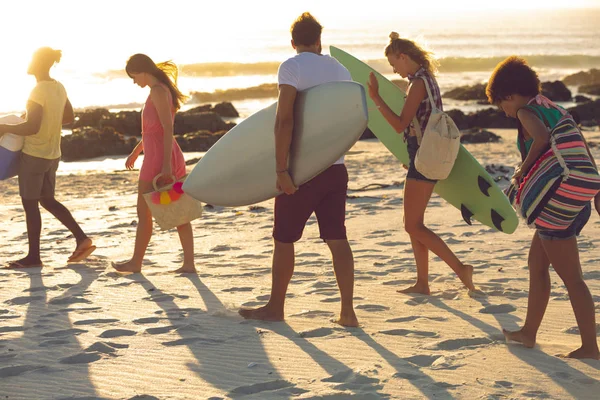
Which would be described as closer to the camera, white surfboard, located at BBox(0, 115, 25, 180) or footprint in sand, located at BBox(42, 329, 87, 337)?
footprint in sand, located at BBox(42, 329, 87, 337)

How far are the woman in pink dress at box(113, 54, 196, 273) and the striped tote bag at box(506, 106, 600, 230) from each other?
9.25ft

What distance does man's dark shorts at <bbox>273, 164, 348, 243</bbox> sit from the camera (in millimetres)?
4453

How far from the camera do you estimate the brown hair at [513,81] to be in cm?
385

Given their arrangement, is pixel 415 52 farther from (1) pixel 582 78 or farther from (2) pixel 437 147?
(1) pixel 582 78

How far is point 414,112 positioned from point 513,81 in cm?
99

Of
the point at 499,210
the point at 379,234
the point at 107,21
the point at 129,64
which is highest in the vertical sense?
the point at 107,21

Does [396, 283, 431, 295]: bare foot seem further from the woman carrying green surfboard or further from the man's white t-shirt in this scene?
the man's white t-shirt

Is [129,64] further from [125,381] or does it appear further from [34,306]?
[125,381]

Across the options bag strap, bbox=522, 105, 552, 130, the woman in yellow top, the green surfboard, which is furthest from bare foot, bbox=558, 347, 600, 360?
the woman in yellow top

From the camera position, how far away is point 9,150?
6219mm

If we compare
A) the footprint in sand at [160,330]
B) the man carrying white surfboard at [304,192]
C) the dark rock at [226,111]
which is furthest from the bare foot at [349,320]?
the dark rock at [226,111]

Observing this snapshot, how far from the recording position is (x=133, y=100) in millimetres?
25172

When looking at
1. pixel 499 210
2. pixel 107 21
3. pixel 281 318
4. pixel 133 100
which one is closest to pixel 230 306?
pixel 281 318

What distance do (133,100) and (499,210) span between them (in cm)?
2103
